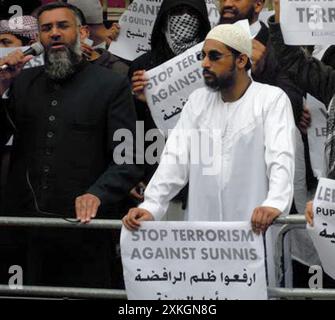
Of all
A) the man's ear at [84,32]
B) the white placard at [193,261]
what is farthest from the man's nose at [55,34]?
the white placard at [193,261]

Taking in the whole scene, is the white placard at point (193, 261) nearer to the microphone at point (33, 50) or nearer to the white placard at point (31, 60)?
the microphone at point (33, 50)

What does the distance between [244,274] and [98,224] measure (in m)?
0.94

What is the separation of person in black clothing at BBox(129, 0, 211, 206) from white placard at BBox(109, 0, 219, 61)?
1.76 feet

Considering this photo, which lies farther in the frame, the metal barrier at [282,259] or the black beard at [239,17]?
the black beard at [239,17]

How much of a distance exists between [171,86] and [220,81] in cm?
92

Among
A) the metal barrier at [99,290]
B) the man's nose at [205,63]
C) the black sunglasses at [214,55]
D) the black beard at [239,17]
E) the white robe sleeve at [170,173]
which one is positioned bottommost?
the metal barrier at [99,290]

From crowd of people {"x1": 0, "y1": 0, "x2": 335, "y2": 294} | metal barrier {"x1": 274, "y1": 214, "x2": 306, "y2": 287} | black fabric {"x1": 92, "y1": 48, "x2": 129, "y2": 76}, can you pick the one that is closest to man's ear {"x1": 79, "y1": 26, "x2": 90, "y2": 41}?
crowd of people {"x1": 0, "y1": 0, "x2": 335, "y2": 294}

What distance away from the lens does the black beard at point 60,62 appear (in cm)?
973

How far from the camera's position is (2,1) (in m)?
11.3

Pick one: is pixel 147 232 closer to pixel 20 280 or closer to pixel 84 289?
pixel 84 289

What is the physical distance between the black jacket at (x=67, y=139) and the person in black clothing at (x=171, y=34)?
542 mm

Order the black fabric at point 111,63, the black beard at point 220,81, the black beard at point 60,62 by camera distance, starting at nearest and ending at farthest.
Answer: the black beard at point 220,81 < the black beard at point 60,62 < the black fabric at point 111,63

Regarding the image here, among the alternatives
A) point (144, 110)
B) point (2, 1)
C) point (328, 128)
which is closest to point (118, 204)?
point (144, 110)

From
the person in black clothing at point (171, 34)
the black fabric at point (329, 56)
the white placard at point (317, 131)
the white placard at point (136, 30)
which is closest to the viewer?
the white placard at point (317, 131)
